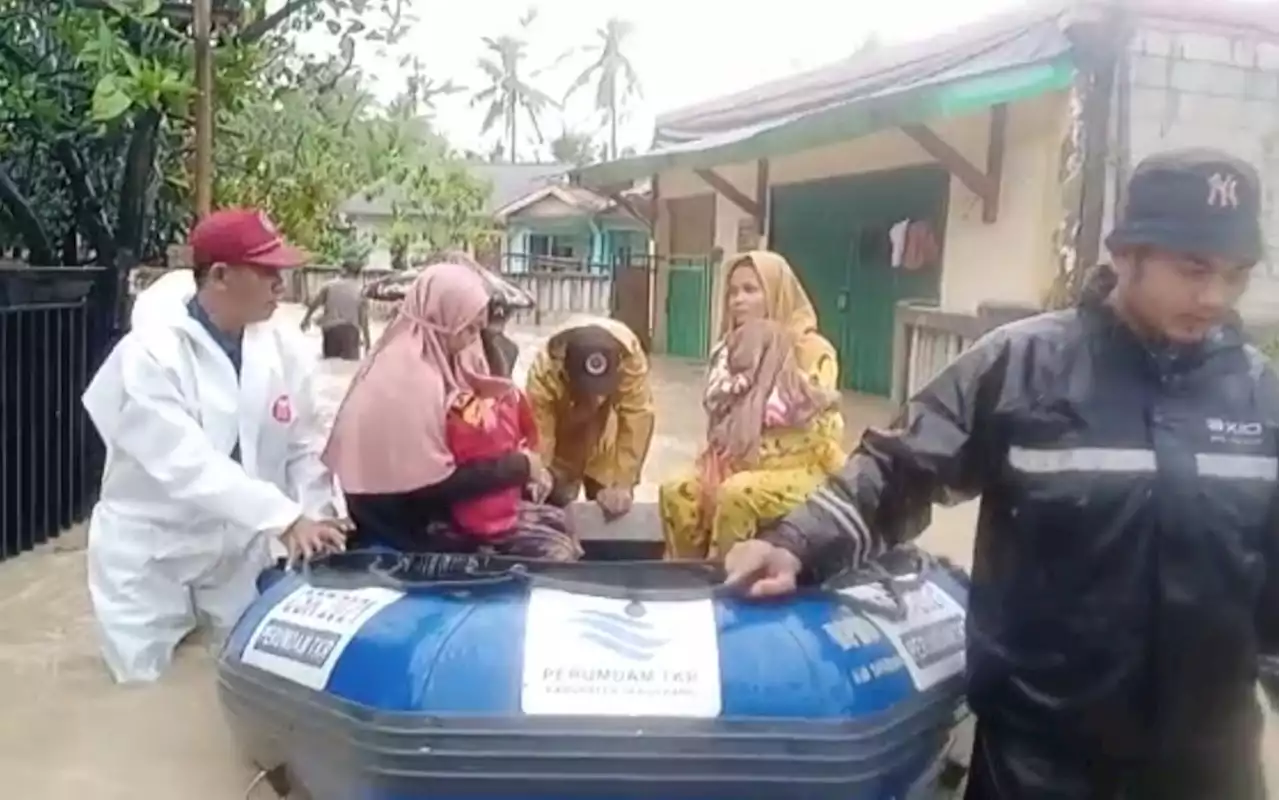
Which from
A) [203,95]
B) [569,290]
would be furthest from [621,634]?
[569,290]

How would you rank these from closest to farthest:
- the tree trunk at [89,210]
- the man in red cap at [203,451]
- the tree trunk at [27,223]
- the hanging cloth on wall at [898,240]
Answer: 1. the man in red cap at [203,451]
2. the tree trunk at [27,223]
3. the tree trunk at [89,210]
4. the hanging cloth on wall at [898,240]

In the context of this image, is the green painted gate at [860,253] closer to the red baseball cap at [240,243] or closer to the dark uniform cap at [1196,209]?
the red baseball cap at [240,243]

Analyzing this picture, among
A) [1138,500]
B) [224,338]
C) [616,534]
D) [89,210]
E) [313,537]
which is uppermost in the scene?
[89,210]

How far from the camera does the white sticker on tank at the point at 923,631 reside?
317cm

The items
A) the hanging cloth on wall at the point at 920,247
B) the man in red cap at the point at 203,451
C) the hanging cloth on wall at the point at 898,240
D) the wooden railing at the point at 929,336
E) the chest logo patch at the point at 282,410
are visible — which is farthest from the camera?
the hanging cloth on wall at the point at 898,240

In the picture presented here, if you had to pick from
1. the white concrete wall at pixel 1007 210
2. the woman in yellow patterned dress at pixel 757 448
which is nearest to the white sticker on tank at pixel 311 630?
the woman in yellow patterned dress at pixel 757 448

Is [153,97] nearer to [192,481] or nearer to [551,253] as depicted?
[192,481]

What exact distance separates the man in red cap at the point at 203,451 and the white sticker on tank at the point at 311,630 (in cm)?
48

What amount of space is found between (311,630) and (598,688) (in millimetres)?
747

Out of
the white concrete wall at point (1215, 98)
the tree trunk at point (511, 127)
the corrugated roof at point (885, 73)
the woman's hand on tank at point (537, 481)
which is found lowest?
the woman's hand on tank at point (537, 481)

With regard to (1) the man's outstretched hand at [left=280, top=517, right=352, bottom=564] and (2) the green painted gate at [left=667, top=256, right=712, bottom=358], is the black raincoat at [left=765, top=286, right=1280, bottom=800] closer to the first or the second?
(1) the man's outstretched hand at [left=280, top=517, right=352, bottom=564]

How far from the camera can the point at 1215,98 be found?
9.00 metres

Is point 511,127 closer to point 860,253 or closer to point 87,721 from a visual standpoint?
point 860,253

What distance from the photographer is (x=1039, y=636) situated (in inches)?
91.8
